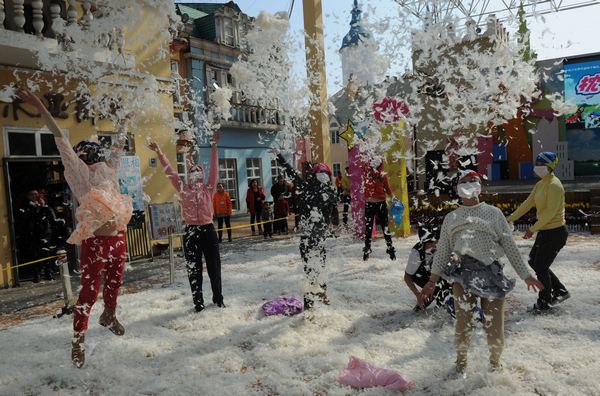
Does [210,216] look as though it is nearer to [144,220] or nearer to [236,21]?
[144,220]

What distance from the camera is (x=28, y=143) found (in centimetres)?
930

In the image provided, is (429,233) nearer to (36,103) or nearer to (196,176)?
(196,176)

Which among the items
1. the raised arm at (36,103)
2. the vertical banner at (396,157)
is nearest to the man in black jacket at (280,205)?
the vertical banner at (396,157)

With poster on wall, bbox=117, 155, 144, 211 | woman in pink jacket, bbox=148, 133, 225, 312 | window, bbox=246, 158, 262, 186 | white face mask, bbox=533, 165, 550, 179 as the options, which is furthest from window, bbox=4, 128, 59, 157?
window, bbox=246, 158, 262, 186

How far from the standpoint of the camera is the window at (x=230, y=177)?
897 inches

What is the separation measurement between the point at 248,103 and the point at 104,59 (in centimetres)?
1412

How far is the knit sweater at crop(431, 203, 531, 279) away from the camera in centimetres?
368

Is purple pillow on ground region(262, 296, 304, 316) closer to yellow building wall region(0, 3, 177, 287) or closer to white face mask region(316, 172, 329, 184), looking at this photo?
white face mask region(316, 172, 329, 184)

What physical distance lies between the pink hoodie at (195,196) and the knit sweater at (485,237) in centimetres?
315

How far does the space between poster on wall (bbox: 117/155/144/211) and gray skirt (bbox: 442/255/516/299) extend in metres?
8.86

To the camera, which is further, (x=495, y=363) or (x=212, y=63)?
(x=212, y=63)

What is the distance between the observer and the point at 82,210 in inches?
162

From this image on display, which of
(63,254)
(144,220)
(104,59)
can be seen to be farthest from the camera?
(144,220)

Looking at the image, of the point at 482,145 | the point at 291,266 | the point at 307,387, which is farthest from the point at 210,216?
the point at 482,145
